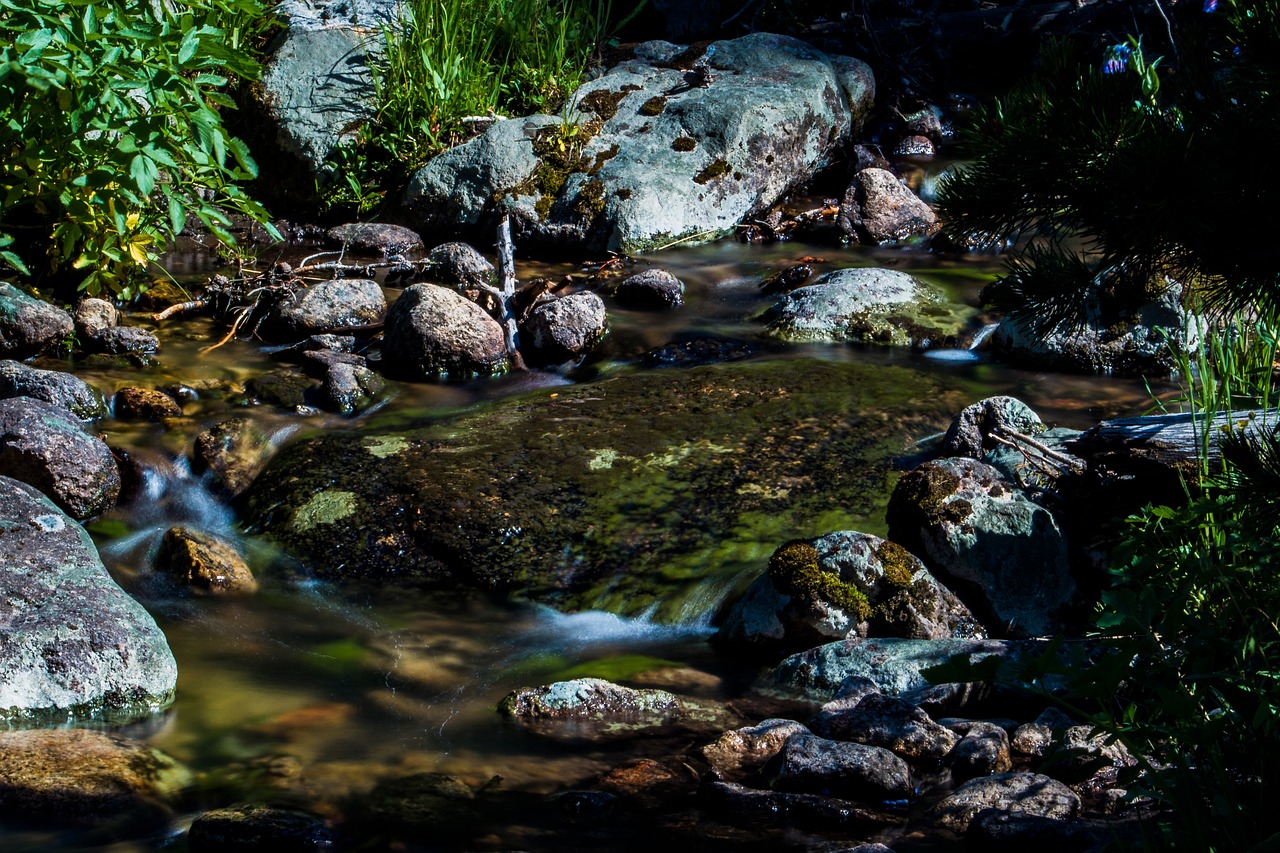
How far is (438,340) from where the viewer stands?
772cm

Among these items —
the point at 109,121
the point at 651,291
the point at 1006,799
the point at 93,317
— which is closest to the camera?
the point at 1006,799

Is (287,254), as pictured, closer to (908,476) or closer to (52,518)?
(52,518)

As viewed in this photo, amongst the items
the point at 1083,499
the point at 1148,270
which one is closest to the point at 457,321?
the point at 1083,499

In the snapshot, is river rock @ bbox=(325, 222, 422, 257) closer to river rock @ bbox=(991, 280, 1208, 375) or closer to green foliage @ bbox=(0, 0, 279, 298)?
green foliage @ bbox=(0, 0, 279, 298)

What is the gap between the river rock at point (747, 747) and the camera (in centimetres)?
373

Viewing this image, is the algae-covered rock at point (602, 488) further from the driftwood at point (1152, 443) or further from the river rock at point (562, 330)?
the driftwood at point (1152, 443)

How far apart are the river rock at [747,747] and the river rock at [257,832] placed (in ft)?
4.05

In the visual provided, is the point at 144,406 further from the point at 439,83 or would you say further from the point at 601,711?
the point at 439,83

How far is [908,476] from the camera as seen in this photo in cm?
513

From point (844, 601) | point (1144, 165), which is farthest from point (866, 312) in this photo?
point (1144, 165)

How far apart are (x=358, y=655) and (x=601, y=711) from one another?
1.18 metres

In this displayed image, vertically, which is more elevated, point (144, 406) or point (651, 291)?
point (651, 291)

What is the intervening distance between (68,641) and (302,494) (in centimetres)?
191

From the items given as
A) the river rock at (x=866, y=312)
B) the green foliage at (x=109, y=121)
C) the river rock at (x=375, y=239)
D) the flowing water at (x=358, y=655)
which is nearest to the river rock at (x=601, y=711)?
the flowing water at (x=358, y=655)
